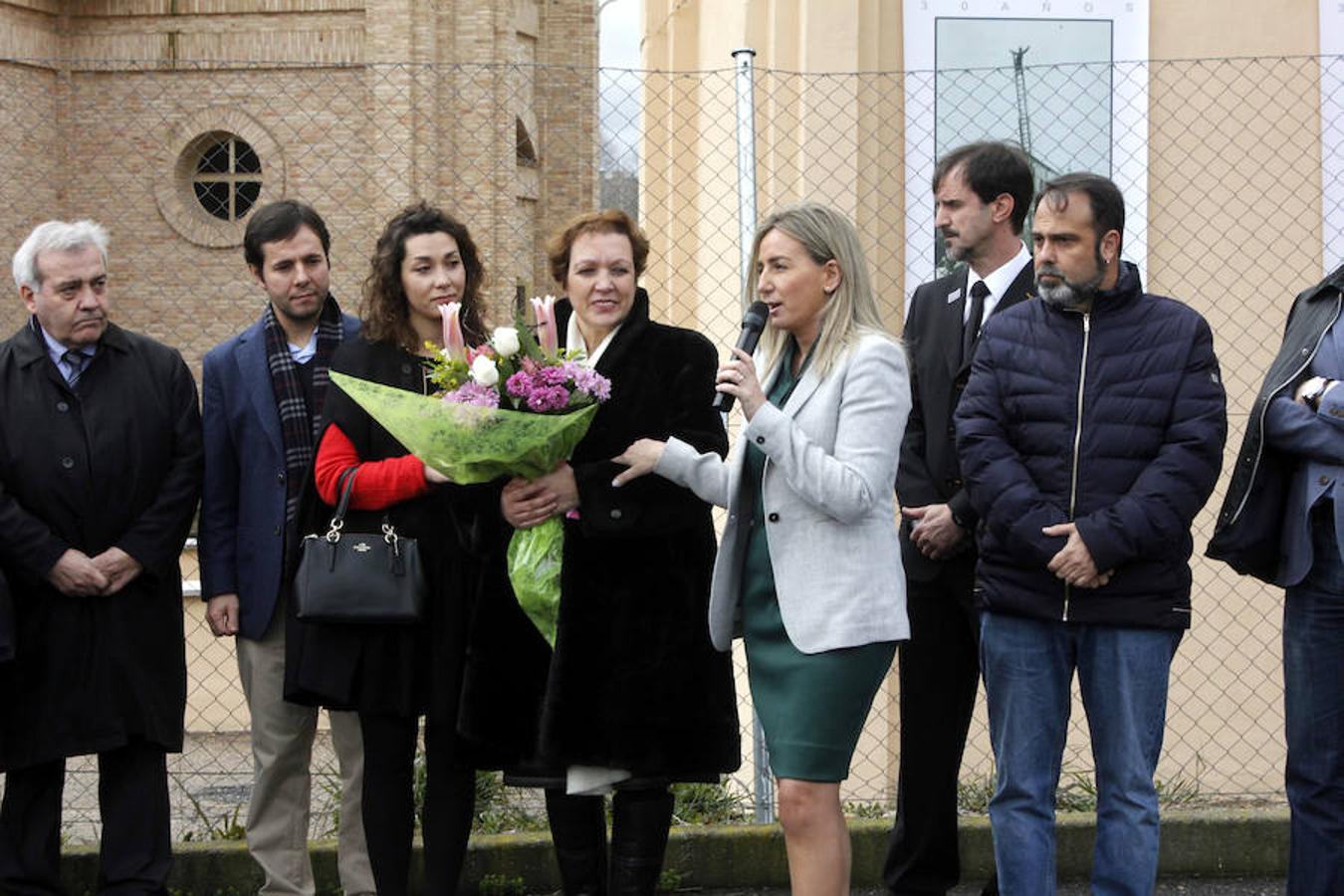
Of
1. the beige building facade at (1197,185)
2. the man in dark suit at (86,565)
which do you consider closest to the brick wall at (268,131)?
the beige building facade at (1197,185)

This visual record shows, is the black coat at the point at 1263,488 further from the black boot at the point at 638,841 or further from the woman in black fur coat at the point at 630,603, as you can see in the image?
the black boot at the point at 638,841

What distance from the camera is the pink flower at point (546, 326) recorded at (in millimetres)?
4668

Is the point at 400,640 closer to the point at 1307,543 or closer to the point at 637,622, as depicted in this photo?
the point at 637,622

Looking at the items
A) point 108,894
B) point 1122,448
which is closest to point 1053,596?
point 1122,448

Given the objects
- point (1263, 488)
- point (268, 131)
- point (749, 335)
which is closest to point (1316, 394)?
point (1263, 488)

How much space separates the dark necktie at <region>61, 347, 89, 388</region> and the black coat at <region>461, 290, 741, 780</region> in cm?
155

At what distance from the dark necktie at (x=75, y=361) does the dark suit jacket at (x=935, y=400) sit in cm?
251

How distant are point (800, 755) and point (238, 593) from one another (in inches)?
79.6

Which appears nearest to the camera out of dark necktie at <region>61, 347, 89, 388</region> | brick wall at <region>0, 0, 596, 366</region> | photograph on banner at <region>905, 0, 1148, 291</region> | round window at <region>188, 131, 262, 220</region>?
dark necktie at <region>61, 347, 89, 388</region>

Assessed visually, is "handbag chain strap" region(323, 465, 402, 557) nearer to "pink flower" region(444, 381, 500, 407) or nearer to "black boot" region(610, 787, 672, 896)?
"pink flower" region(444, 381, 500, 407)

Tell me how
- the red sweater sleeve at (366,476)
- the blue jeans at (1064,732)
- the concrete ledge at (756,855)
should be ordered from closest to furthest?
the blue jeans at (1064,732), the red sweater sleeve at (366,476), the concrete ledge at (756,855)

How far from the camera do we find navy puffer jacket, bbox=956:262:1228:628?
4.43m

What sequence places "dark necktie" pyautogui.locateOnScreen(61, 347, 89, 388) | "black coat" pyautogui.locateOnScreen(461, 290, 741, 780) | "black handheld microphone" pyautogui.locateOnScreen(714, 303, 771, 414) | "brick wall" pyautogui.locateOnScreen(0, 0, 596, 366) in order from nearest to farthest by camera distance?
"black handheld microphone" pyautogui.locateOnScreen(714, 303, 771, 414)
"black coat" pyautogui.locateOnScreen(461, 290, 741, 780)
"dark necktie" pyautogui.locateOnScreen(61, 347, 89, 388)
"brick wall" pyautogui.locateOnScreen(0, 0, 596, 366)

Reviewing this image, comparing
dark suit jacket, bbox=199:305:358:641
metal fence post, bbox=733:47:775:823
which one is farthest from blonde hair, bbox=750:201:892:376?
metal fence post, bbox=733:47:775:823
